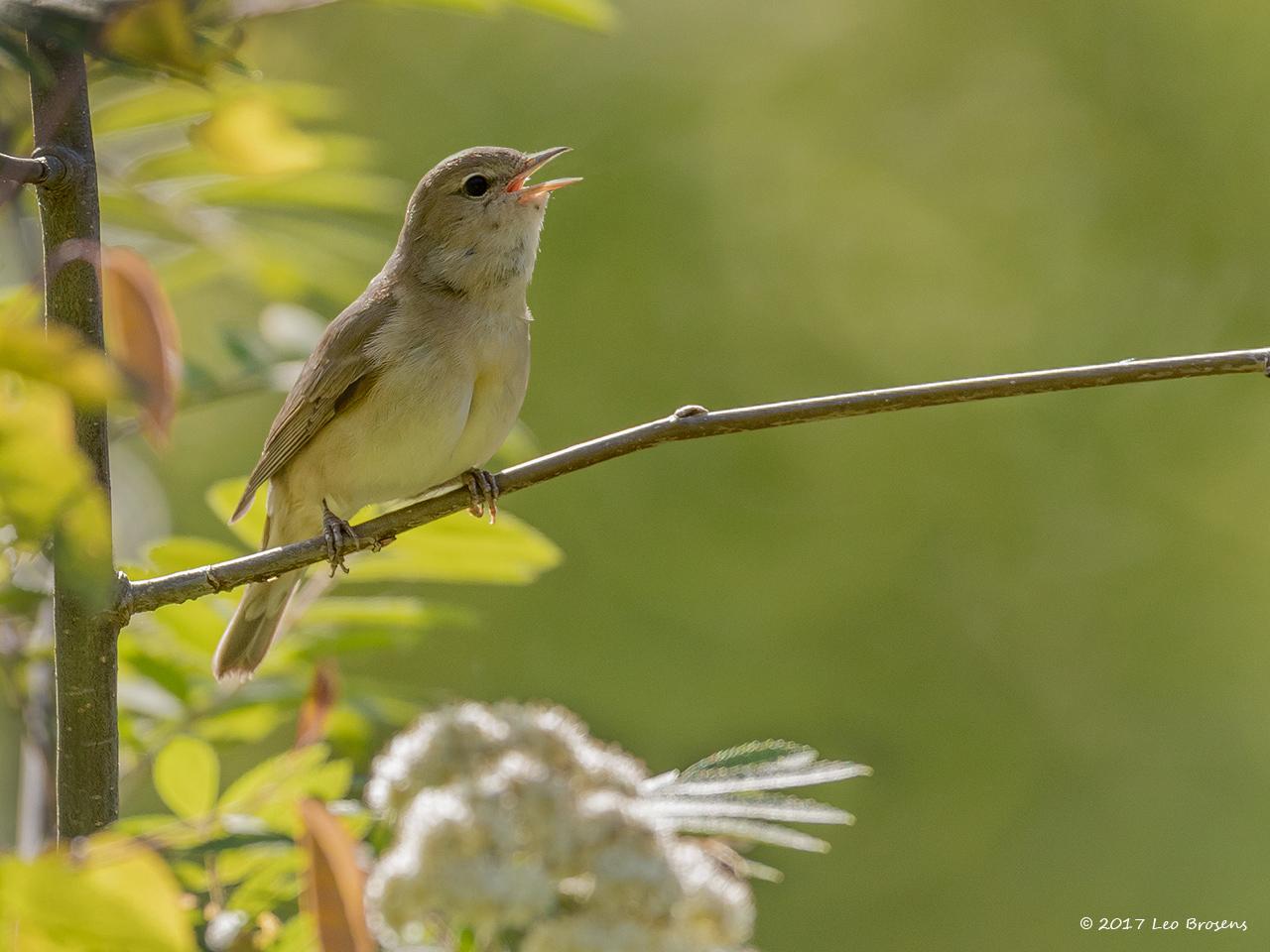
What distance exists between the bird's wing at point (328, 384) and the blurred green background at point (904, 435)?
2.77m

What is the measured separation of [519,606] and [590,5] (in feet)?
17.7

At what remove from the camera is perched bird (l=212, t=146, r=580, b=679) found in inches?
155

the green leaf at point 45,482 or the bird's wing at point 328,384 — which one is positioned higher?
the green leaf at point 45,482

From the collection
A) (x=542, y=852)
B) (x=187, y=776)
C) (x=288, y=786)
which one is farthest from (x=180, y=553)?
(x=542, y=852)

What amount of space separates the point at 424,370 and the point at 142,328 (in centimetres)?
176

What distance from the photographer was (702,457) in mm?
8016

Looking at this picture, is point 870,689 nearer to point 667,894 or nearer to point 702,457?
point 702,457

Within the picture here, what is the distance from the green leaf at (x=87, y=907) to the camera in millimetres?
1058

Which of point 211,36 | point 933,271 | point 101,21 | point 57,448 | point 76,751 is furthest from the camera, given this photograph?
point 933,271

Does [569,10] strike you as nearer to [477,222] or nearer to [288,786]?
[288,786]

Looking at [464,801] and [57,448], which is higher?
[57,448]

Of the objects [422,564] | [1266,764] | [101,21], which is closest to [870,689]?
[1266,764]

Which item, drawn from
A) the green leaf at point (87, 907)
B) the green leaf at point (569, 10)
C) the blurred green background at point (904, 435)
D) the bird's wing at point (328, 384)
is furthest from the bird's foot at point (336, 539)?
the blurred green background at point (904, 435)

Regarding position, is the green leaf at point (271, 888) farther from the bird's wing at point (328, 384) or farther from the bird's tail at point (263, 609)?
the bird's wing at point (328, 384)
